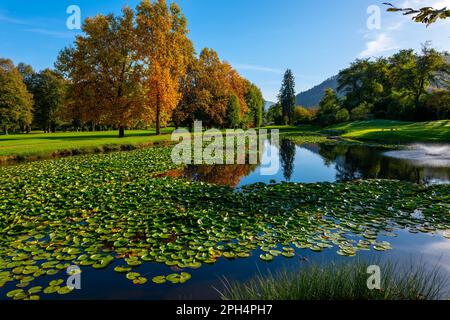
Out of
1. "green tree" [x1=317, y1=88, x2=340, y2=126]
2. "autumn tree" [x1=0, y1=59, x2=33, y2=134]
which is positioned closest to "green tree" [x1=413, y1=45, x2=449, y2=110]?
"green tree" [x1=317, y1=88, x2=340, y2=126]

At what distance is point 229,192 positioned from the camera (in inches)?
406

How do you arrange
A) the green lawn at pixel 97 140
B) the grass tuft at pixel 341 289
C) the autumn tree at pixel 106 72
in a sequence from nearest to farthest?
the grass tuft at pixel 341 289
the green lawn at pixel 97 140
the autumn tree at pixel 106 72

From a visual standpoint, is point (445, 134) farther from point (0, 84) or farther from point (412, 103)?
point (0, 84)

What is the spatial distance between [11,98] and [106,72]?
26815 millimetres

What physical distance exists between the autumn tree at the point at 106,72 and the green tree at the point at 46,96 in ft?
101

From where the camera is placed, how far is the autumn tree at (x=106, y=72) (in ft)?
91.1

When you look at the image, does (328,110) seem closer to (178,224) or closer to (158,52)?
(158,52)

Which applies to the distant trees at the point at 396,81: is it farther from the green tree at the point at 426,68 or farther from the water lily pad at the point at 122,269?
the water lily pad at the point at 122,269

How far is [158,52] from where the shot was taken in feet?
102

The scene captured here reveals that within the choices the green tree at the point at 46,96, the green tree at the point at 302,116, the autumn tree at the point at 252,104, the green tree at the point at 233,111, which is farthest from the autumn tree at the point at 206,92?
the green tree at the point at 302,116

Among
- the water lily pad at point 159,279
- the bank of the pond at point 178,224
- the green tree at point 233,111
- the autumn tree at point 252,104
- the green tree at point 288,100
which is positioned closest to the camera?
the water lily pad at point 159,279

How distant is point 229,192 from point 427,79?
194 feet

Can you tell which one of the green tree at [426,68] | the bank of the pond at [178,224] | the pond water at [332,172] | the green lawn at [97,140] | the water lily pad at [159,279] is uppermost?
the green tree at [426,68]

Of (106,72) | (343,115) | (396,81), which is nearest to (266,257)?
(106,72)
